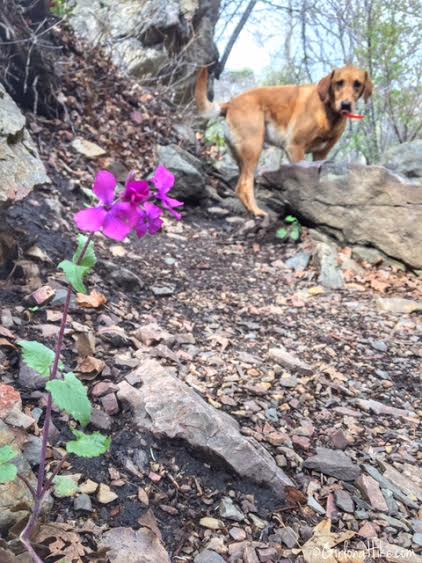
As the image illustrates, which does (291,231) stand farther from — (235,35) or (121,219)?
(235,35)

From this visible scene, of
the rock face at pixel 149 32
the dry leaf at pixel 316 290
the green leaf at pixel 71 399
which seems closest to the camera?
the green leaf at pixel 71 399

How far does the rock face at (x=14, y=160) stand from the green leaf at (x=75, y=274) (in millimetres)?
1558

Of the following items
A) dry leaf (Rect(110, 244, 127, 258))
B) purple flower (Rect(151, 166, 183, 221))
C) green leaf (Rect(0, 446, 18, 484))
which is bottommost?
dry leaf (Rect(110, 244, 127, 258))

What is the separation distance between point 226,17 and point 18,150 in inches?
358

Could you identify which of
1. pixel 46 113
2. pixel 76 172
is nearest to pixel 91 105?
pixel 46 113

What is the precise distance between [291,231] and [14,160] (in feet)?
9.43

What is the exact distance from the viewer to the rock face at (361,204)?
14.5 feet

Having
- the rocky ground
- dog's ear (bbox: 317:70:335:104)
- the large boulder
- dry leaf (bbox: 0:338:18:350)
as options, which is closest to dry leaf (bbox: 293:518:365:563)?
the rocky ground

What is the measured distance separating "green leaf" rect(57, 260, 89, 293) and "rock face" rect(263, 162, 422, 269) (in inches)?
152

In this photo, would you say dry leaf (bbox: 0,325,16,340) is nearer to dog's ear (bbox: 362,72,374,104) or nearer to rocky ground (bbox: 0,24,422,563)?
rocky ground (bbox: 0,24,422,563)

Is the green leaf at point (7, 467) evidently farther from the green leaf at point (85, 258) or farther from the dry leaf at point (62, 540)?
the green leaf at point (85, 258)

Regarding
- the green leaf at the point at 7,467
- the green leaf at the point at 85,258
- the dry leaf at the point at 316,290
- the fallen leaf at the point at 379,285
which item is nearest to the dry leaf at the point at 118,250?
the dry leaf at the point at 316,290

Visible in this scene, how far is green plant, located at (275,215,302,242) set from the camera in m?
4.92

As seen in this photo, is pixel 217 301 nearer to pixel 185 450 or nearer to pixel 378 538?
pixel 185 450
